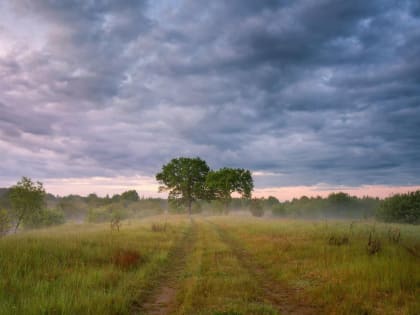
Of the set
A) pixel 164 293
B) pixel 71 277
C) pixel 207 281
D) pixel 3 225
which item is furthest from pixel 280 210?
pixel 71 277

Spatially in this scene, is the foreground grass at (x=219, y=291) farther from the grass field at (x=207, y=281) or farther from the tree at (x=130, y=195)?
the tree at (x=130, y=195)

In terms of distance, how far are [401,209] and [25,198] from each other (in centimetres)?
8310

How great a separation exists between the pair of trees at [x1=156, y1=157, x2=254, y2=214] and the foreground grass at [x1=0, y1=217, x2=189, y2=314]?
57.0 metres

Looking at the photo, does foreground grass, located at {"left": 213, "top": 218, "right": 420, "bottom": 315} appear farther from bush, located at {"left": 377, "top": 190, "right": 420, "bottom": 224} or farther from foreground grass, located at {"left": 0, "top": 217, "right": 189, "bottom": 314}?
bush, located at {"left": 377, "top": 190, "right": 420, "bottom": 224}

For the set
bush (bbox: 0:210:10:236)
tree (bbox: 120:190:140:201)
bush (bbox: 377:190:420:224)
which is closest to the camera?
bush (bbox: 0:210:10:236)

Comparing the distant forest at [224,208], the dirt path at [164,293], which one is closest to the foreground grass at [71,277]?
the dirt path at [164,293]

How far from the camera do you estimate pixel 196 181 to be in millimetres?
75812

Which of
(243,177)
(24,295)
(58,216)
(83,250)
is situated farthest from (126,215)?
(24,295)

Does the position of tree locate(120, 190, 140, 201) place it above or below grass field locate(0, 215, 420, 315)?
above

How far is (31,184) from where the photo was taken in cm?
4825

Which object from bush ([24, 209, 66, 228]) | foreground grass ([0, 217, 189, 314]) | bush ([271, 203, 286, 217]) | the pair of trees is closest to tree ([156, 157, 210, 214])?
the pair of trees

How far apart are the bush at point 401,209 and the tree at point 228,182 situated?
35.3 meters

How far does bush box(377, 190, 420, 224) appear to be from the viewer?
66.8 meters

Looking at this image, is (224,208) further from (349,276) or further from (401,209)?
(349,276)
